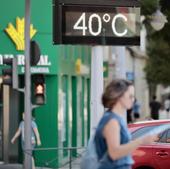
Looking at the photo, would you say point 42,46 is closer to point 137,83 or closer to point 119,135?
point 119,135

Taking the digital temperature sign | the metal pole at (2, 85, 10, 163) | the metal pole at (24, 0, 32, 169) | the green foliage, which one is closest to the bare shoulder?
the digital temperature sign

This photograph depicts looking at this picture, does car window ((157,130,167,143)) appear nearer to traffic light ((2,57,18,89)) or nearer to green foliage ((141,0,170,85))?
traffic light ((2,57,18,89))

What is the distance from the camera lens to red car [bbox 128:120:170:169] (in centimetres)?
1302

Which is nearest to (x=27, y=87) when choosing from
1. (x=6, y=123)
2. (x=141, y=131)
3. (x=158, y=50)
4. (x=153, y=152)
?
(x=141, y=131)

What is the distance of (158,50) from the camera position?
3756 cm

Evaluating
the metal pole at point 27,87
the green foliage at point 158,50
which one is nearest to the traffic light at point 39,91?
the metal pole at point 27,87

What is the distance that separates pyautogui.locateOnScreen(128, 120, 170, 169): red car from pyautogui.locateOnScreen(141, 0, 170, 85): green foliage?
12823 mm

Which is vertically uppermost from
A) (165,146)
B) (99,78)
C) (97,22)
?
(97,22)

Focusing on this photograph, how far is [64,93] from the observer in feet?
73.0

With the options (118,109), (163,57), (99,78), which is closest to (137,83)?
(163,57)

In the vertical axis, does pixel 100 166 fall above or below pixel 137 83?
below

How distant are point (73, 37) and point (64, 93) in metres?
8.69

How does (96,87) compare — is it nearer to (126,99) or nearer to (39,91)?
(39,91)

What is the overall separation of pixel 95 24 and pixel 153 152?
102 inches
